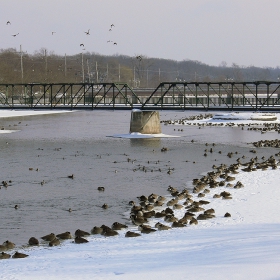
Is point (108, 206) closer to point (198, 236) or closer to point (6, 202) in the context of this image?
point (6, 202)

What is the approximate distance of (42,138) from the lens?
52750 millimetres

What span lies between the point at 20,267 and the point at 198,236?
4575 mm

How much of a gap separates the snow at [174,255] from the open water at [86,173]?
1.94 metres

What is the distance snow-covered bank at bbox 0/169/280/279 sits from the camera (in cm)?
1372

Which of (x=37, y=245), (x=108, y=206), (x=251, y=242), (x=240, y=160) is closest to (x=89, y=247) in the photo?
(x=37, y=245)

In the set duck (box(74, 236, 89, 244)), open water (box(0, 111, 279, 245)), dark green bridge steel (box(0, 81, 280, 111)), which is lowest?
duck (box(74, 236, 89, 244))

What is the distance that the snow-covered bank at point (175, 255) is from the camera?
13719 mm

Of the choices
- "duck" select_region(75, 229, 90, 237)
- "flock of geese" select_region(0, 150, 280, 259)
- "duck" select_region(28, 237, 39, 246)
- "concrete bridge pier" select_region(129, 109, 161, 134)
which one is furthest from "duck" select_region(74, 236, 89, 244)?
"concrete bridge pier" select_region(129, 109, 161, 134)

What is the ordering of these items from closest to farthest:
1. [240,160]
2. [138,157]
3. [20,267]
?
[20,267], [240,160], [138,157]

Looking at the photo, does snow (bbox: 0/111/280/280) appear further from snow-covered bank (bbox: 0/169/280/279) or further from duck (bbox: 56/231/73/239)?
duck (bbox: 56/231/73/239)

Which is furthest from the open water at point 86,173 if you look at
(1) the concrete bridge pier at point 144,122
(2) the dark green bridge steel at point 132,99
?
(2) the dark green bridge steel at point 132,99

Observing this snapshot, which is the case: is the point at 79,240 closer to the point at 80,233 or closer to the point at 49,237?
the point at 80,233

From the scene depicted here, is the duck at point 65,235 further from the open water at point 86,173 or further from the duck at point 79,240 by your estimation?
the open water at point 86,173

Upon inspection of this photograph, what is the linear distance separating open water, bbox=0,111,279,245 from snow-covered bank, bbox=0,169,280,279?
200 centimetres
